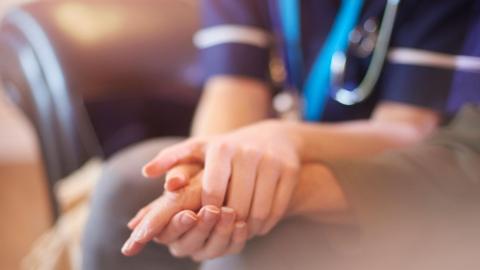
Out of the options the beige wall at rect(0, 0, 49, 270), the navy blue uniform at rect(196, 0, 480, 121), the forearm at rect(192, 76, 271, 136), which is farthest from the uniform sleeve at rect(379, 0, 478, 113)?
the beige wall at rect(0, 0, 49, 270)

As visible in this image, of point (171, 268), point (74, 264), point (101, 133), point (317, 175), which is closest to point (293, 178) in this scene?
point (317, 175)

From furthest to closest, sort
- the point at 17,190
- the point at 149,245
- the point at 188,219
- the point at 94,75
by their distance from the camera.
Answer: the point at 17,190 < the point at 94,75 < the point at 149,245 < the point at 188,219

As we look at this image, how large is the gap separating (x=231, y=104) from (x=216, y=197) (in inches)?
8.9

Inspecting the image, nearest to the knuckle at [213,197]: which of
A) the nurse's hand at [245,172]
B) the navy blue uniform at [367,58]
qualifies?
the nurse's hand at [245,172]

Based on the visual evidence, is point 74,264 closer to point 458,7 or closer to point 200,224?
point 200,224

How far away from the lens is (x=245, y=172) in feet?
1.25

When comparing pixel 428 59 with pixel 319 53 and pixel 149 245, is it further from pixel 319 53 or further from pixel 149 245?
pixel 149 245

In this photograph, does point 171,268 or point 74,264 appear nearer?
point 171,268

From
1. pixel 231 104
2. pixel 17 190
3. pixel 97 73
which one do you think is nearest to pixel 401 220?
pixel 231 104

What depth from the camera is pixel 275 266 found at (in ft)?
1.32

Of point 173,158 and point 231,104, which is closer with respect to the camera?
point 173,158

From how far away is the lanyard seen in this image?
0.54 metres

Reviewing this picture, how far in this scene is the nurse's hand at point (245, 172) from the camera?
1.23ft

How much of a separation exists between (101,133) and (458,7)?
485 mm
